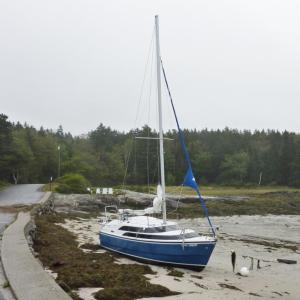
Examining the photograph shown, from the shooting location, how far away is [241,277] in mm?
21172

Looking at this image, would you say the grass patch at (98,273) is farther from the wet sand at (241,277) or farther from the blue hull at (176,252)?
the blue hull at (176,252)

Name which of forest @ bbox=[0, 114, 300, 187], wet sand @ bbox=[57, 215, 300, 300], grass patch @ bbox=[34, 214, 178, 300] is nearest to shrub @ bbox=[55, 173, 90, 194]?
forest @ bbox=[0, 114, 300, 187]

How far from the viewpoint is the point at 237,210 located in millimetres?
64250

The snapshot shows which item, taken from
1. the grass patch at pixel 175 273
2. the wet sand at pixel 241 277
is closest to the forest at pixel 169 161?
the wet sand at pixel 241 277

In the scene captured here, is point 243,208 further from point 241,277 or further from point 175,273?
point 175,273

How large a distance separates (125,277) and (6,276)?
192 inches

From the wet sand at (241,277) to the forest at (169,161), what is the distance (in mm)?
51384

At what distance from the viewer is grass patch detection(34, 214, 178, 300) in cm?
1491

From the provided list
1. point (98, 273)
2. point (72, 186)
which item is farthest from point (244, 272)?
point (72, 186)

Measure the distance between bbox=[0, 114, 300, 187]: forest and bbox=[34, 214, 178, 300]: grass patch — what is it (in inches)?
2559

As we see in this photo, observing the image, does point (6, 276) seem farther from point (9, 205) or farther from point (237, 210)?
point (237, 210)

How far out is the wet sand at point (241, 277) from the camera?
17750 mm

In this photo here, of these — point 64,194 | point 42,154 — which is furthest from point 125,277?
point 42,154

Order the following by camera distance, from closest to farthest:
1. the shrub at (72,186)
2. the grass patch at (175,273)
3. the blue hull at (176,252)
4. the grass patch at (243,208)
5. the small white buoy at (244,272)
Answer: the grass patch at (175,273), the blue hull at (176,252), the small white buoy at (244,272), the grass patch at (243,208), the shrub at (72,186)
